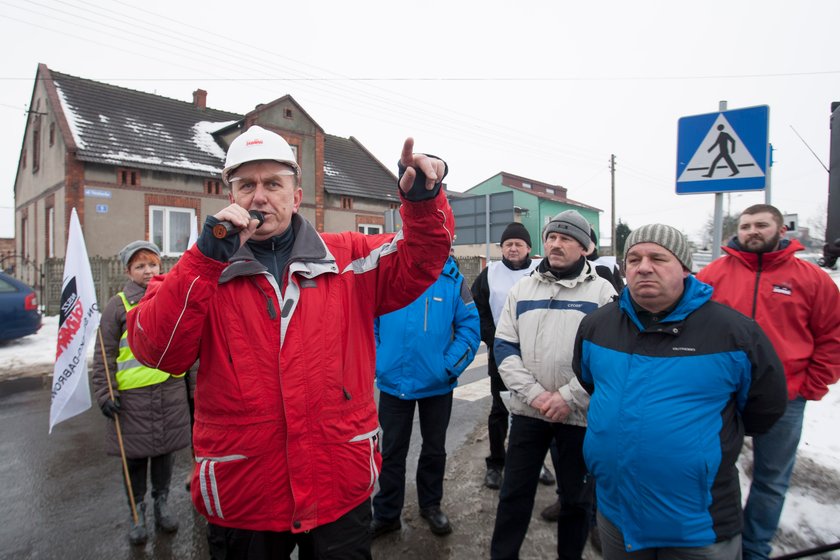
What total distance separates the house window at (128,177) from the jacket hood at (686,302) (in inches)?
728

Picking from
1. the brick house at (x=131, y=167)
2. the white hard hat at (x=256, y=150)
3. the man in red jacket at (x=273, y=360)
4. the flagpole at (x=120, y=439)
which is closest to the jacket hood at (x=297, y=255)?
the man in red jacket at (x=273, y=360)

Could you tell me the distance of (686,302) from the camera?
7.28 ft

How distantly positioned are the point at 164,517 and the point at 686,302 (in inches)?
140

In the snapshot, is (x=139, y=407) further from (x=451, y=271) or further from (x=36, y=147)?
(x=36, y=147)

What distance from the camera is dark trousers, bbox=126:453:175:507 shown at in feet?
11.8

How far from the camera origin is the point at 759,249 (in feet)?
10.5

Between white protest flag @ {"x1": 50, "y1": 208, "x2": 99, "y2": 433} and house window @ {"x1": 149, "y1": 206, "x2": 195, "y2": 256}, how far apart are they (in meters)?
14.6

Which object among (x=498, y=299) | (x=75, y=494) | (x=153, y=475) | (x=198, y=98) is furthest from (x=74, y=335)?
(x=198, y=98)

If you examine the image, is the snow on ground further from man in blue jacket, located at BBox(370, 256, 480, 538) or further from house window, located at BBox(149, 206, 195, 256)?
house window, located at BBox(149, 206, 195, 256)

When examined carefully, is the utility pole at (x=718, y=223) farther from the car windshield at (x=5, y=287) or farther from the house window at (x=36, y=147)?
the house window at (x=36, y=147)

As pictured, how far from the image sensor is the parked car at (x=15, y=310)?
9.92 m

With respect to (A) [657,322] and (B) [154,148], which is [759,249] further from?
(B) [154,148]

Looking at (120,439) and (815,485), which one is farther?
(815,485)

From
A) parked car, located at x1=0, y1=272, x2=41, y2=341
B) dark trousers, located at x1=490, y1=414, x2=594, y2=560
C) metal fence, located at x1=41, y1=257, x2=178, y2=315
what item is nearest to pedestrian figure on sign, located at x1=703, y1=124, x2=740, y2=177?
dark trousers, located at x1=490, y1=414, x2=594, y2=560
